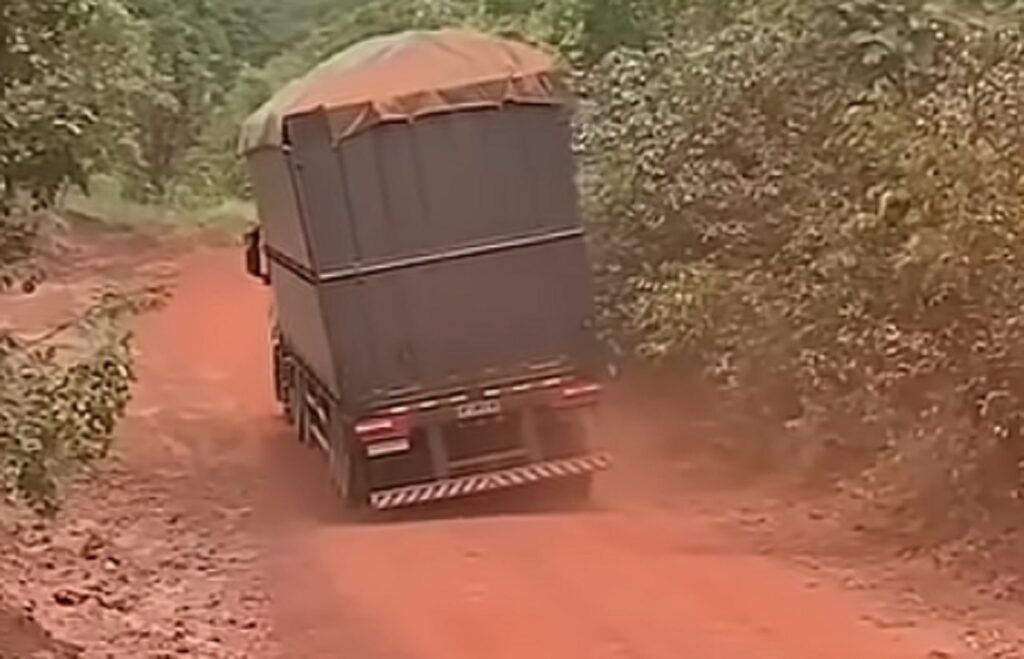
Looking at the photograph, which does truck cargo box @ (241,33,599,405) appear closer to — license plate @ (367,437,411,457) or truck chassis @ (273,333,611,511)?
truck chassis @ (273,333,611,511)

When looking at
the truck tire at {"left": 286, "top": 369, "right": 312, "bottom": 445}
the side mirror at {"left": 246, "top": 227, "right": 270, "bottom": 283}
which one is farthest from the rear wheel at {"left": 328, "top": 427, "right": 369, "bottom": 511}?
the side mirror at {"left": 246, "top": 227, "right": 270, "bottom": 283}

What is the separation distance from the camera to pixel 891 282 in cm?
1374

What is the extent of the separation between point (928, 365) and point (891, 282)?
100cm

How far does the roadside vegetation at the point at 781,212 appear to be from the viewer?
1192cm

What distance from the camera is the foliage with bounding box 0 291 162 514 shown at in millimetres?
10680

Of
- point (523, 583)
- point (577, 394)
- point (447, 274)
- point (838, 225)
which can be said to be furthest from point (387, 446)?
point (838, 225)

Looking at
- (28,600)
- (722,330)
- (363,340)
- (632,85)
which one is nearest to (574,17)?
(632,85)

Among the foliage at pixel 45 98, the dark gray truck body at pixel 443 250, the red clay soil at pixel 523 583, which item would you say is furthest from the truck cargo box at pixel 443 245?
the foliage at pixel 45 98

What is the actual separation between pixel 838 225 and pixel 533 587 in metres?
4.17

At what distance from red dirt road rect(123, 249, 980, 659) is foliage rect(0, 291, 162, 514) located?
1629mm

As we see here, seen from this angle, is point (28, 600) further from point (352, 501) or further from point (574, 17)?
point (574, 17)

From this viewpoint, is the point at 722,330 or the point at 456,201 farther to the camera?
the point at 722,330

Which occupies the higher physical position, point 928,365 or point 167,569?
point 928,365

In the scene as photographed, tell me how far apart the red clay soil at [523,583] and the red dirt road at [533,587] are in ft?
0.06
